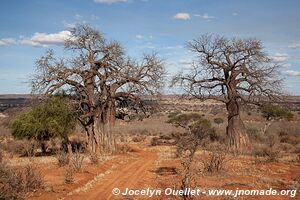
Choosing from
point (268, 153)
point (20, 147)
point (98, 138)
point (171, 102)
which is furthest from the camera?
point (171, 102)

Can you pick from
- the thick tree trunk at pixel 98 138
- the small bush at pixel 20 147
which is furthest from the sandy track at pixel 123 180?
the small bush at pixel 20 147

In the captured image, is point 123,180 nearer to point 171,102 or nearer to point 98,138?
point 98,138

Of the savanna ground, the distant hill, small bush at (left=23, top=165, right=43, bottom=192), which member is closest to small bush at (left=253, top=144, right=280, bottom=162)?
the savanna ground

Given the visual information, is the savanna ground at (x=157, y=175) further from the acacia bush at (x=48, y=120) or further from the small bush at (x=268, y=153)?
the acacia bush at (x=48, y=120)

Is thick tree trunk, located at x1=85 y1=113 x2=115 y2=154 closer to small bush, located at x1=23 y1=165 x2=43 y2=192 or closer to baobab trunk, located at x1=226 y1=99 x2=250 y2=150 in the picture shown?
baobab trunk, located at x1=226 y1=99 x2=250 y2=150

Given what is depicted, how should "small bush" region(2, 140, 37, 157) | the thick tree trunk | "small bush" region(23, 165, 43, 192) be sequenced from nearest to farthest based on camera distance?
"small bush" region(23, 165, 43, 192)
the thick tree trunk
"small bush" region(2, 140, 37, 157)

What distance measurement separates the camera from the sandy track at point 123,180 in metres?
10.9

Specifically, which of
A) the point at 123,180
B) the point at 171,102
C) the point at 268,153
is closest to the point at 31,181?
the point at 123,180

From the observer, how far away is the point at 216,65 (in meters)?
21.9

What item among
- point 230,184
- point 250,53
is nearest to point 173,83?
point 250,53

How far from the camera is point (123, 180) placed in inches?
521

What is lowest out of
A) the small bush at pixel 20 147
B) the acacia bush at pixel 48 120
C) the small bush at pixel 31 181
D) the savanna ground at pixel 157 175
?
the small bush at pixel 20 147

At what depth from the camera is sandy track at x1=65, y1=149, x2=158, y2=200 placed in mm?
10867

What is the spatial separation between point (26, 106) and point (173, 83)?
8.78 meters
